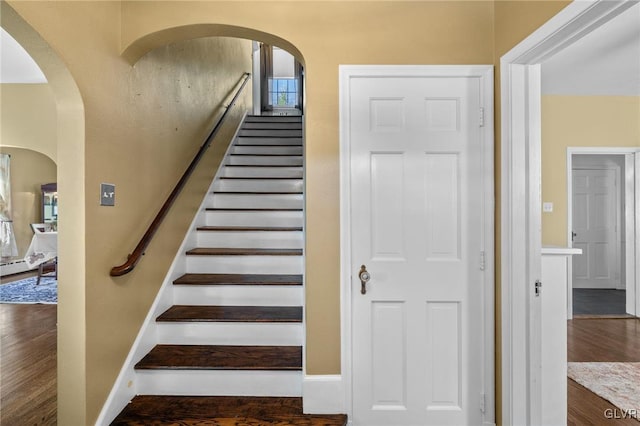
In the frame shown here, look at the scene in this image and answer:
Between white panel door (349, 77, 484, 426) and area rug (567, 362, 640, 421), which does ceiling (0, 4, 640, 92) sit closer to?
white panel door (349, 77, 484, 426)

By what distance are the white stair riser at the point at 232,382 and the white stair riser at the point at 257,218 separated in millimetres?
1471

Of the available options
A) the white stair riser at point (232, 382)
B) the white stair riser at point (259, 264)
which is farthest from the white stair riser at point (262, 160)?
the white stair riser at point (232, 382)

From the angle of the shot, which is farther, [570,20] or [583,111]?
[583,111]

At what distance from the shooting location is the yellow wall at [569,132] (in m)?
3.92

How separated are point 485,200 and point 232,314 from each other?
1.73m

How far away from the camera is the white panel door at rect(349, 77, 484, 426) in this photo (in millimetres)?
1779

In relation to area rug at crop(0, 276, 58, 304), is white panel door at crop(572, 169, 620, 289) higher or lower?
higher

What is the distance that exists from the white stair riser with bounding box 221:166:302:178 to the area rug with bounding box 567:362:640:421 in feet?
10.0

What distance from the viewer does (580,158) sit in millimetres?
5270

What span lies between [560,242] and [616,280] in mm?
2518

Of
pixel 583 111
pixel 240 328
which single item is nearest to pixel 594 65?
pixel 583 111

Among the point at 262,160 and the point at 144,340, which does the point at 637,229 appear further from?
the point at 144,340

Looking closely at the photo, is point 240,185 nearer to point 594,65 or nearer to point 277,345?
point 277,345

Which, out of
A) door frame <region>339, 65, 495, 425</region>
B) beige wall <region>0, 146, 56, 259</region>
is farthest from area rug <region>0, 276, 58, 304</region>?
door frame <region>339, 65, 495, 425</region>
